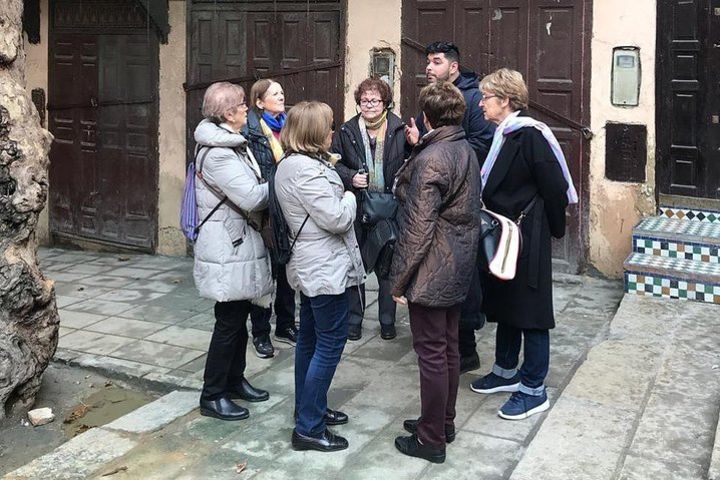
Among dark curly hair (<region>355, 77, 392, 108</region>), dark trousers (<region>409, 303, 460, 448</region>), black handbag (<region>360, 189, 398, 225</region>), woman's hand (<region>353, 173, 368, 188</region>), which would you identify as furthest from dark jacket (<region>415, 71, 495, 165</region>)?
dark trousers (<region>409, 303, 460, 448</region>)

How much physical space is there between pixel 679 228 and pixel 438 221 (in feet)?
12.2

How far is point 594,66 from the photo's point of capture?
7.82 meters

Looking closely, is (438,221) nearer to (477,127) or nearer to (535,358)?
(535,358)

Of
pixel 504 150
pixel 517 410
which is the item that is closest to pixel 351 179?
pixel 504 150

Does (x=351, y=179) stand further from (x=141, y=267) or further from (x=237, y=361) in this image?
(x=141, y=267)

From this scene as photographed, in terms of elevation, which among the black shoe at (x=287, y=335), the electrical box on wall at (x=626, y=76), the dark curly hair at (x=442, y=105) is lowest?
the black shoe at (x=287, y=335)

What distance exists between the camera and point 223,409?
203 inches

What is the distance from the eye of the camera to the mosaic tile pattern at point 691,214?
7.65 metres

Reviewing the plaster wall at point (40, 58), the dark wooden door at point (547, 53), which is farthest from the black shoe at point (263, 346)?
the plaster wall at point (40, 58)

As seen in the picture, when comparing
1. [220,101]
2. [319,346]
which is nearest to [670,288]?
[319,346]

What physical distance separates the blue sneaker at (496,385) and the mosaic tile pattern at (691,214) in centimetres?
303

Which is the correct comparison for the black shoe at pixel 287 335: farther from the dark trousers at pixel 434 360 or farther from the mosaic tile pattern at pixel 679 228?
the mosaic tile pattern at pixel 679 228

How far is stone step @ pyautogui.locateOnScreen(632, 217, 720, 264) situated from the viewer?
7191 mm

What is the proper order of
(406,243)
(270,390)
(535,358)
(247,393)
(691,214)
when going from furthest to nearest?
(691,214) → (270,390) → (247,393) → (535,358) → (406,243)
